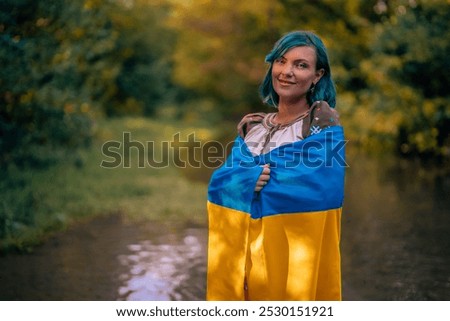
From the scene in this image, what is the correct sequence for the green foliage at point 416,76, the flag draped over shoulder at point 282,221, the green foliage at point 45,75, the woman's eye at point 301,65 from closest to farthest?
the flag draped over shoulder at point 282,221 → the woman's eye at point 301,65 → the green foliage at point 45,75 → the green foliage at point 416,76

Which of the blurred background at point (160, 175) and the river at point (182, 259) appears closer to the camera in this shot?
the river at point (182, 259)

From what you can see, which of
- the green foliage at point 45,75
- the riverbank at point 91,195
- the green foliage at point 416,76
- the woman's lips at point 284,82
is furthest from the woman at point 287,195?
the green foliage at point 416,76

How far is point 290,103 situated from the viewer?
10.4 ft

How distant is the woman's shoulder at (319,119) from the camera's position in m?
2.99

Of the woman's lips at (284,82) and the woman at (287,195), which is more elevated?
the woman's lips at (284,82)

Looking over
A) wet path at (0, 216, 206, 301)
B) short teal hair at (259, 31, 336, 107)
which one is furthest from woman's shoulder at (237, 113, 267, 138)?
wet path at (0, 216, 206, 301)

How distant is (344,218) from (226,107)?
26464 millimetres

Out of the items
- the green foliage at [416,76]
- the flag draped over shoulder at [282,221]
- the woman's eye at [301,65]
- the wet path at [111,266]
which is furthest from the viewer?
the green foliage at [416,76]

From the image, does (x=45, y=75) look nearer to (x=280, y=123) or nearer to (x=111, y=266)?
(x=111, y=266)

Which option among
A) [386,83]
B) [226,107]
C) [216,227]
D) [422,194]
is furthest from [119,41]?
[216,227]

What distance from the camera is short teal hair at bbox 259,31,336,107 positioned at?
10.1 feet

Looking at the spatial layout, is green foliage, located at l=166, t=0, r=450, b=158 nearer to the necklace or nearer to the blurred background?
the blurred background

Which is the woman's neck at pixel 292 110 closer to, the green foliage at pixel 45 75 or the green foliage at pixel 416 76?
the green foliage at pixel 45 75

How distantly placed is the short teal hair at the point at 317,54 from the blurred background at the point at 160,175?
3.05m
